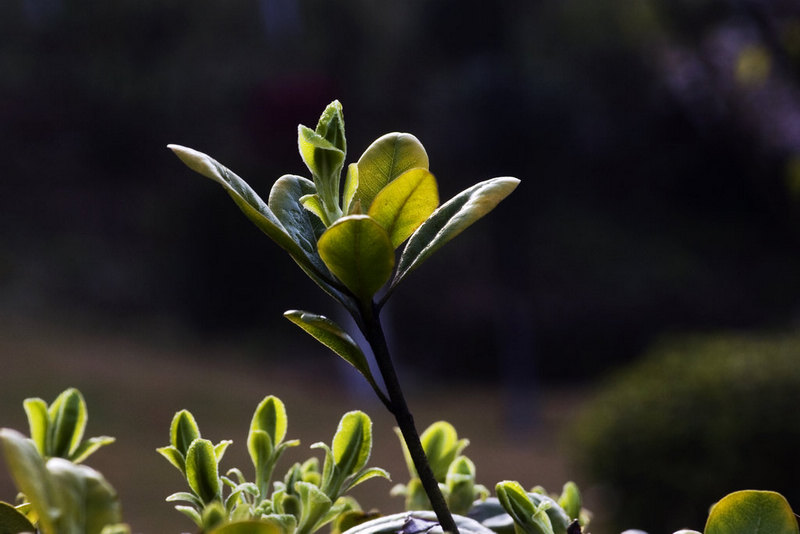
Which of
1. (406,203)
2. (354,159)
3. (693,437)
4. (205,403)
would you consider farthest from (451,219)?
(354,159)

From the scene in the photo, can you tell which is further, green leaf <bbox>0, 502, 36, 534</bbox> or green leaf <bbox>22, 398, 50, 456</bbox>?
green leaf <bbox>22, 398, 50, 456</bbox>

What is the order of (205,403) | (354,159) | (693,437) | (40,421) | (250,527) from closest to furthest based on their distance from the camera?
(250,527) → (40,421) → (693,437) → (205,403) → (354,159)

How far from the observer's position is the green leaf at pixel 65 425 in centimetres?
49

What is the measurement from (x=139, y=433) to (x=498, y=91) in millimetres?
4954

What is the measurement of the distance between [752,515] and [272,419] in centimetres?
26

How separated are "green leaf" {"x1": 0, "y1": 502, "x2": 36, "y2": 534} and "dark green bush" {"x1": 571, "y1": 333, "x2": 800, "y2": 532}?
390 centimetres

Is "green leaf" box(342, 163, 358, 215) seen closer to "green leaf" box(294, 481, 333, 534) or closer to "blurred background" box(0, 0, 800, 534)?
"green leaf" box(294, 481, 333, 534)

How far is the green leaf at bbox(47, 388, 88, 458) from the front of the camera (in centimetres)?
49

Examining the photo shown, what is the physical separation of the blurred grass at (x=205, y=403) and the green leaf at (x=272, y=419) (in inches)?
202

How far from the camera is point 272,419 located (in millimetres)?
483

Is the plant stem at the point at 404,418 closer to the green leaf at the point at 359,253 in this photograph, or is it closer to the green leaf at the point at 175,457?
the green leaf at the point at 359,253

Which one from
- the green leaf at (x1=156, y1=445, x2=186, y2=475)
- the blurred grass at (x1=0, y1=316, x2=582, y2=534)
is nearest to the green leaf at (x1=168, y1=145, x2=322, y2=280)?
the green leaf at (x1=156, y1=445, x2=186, y2=475)

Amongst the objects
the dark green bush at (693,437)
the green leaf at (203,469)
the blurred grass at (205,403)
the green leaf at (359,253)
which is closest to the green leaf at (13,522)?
the green leaf at (203,469)

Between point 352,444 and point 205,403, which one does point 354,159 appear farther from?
point 352,444
